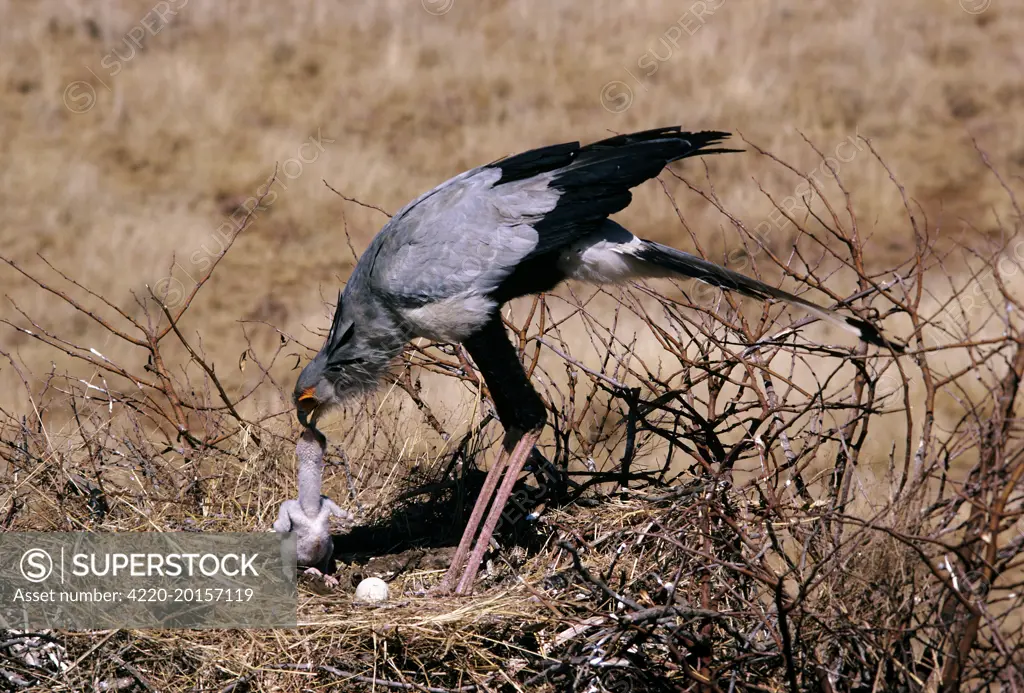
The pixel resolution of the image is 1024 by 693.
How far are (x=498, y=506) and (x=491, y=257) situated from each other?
117cm

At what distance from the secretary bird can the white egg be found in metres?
0.33

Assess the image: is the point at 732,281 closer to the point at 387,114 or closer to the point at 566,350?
the point at 566,350

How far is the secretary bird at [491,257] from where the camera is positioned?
16.4 feet

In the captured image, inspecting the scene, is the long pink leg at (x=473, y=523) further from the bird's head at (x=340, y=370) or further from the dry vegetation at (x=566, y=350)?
the bird's head at (x=340, y=370)

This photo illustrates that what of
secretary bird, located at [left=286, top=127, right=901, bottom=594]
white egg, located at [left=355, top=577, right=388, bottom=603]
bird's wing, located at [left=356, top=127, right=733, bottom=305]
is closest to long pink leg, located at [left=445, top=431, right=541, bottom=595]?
secretary bird, located at [left=286, top=127, right=901, bottom=594]

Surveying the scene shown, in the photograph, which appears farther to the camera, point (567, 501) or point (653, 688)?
point (567, 501)

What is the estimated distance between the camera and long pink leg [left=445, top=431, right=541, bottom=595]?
205 inches

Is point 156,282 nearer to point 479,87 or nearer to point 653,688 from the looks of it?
point 479,87

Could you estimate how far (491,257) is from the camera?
16.5 ft

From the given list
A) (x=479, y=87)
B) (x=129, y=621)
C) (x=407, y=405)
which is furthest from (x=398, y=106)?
(x=129, y=621)

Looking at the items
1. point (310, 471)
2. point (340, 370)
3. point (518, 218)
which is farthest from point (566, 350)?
point (310, 471)

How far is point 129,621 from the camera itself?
4.40m

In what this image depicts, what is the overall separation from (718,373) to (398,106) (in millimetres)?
13268

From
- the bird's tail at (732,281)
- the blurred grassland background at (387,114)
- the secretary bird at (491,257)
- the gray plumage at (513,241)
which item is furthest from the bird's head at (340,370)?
the blurred grassland background at (387,114)
